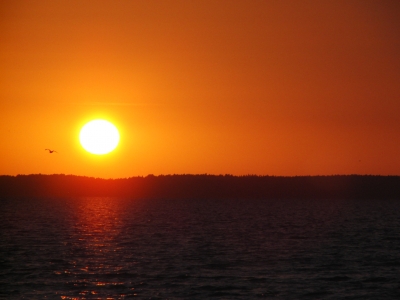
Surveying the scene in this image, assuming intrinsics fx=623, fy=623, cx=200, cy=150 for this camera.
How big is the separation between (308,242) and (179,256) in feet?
48.1

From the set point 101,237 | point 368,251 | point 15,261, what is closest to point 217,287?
point 15,261

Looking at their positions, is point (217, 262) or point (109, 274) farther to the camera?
point (217, 262)

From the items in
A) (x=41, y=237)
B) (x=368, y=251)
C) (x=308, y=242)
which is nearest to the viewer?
(x=368, y=251)

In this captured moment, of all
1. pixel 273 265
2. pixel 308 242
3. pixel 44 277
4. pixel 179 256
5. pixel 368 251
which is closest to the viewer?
pixel 44 277

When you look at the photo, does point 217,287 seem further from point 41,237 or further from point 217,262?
point 41,237

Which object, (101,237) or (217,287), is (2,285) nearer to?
(217,287)

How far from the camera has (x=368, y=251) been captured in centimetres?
4562

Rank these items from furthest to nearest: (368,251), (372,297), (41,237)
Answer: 1. (41,237)
2. (368,251)
3. (372,297)

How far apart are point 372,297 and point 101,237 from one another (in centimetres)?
3297

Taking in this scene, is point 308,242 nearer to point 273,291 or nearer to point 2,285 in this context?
point 273,291

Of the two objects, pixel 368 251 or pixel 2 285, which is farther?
pixel 368 251

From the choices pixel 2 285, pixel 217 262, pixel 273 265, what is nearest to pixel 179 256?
pixel 217 262

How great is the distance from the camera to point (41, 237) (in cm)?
5572

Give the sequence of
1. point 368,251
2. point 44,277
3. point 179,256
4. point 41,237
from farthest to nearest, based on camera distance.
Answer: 1. point 41,237
2. point 368,251
3. point 179,256
4. point 44,277
